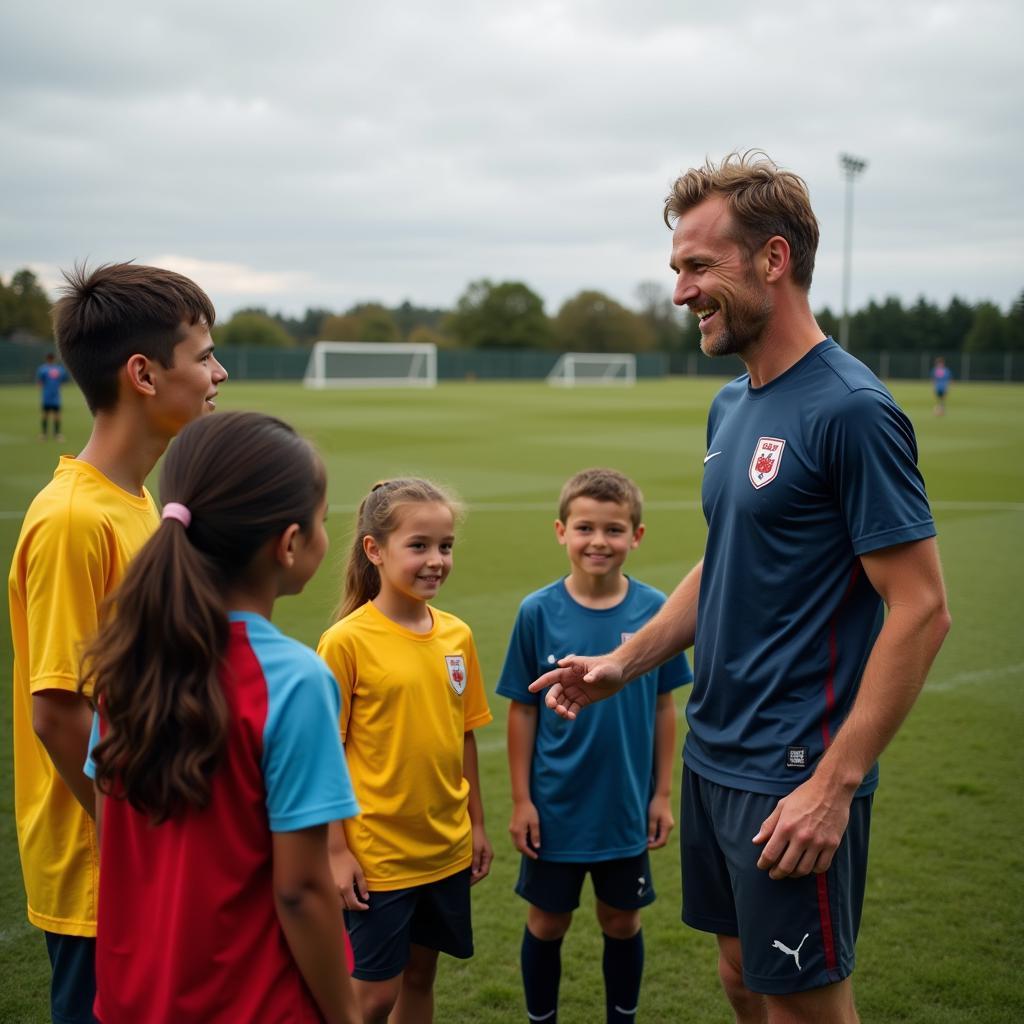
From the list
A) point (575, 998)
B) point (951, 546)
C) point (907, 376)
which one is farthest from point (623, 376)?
point (575, 998)

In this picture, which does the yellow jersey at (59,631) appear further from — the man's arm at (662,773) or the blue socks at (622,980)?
the man's arm at (662,773)

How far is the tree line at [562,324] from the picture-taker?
291 feet

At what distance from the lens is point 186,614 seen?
1898 millimetres

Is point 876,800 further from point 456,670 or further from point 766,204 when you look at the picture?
point 766,204

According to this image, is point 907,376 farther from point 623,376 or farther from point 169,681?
point 169,681

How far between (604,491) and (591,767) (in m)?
1.01

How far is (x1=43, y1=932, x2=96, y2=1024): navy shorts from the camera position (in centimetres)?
256

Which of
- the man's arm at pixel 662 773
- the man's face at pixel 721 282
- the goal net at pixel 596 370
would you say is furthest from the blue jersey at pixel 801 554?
the goal net at pixel 596 370

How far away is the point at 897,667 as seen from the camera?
241 cm

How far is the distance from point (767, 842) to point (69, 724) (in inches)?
66.9

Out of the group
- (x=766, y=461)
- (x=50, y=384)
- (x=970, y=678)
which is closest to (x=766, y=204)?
(x=766, y=461)

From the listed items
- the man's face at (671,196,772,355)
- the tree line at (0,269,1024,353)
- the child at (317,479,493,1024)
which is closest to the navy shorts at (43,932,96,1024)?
the child at (317,479,493,1024)

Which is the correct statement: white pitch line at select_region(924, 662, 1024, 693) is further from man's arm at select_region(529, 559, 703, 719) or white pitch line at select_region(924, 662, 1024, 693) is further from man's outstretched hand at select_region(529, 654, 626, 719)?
man's outstretched hand at select_region(529, 654, 626, 719)

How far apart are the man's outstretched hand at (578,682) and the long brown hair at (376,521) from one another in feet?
2.70
